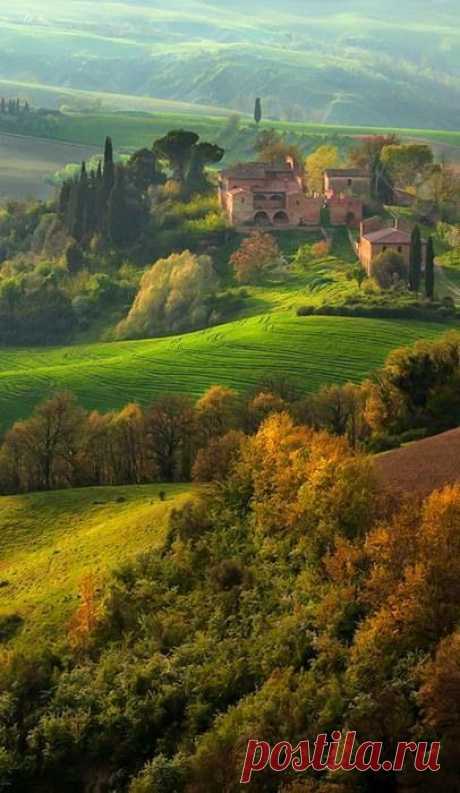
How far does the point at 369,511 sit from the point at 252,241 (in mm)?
77269

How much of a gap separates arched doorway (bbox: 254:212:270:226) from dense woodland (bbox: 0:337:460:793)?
2917 inches

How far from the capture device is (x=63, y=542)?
5094 centimetres

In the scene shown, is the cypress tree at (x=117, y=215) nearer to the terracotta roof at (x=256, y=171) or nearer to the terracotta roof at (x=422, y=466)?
the terracotta roof at (x=256, y=171)

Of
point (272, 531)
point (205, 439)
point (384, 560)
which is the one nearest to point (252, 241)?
point (205, 439)

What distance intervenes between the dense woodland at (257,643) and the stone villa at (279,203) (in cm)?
7270

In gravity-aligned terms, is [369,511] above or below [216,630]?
above

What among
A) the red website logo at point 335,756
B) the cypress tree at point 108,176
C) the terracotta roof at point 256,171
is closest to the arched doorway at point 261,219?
the terracotta roof at point 256,171

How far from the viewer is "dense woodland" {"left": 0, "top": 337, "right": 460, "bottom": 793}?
29906mm

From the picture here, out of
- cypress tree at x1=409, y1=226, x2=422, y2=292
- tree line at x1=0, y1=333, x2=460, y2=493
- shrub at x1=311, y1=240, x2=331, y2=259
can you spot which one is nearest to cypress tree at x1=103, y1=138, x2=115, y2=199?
shrub at x1=311, y1=240, x2=331, y2=259

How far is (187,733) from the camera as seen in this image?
33.4m

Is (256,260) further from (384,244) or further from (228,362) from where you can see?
(228,362)

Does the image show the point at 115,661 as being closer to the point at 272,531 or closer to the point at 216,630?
the point at 216,630

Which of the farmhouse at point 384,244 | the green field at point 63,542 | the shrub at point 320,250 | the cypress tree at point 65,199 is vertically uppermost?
the cypress tree at point 65,199

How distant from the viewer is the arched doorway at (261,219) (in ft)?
390
